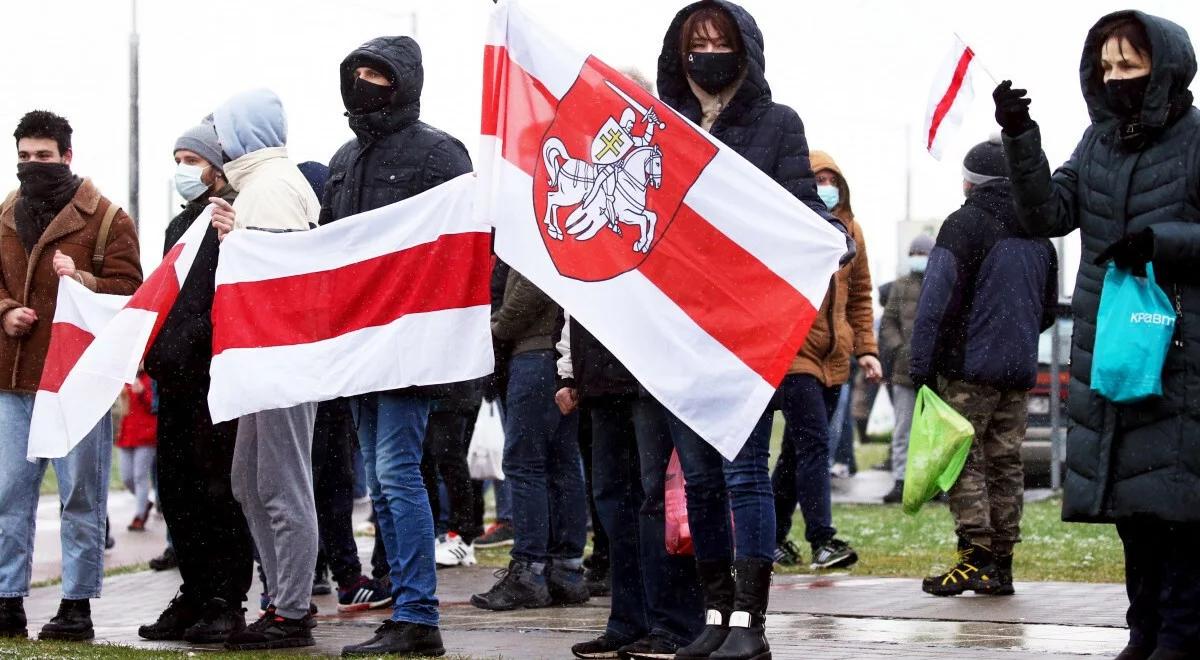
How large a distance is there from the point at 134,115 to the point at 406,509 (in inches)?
794

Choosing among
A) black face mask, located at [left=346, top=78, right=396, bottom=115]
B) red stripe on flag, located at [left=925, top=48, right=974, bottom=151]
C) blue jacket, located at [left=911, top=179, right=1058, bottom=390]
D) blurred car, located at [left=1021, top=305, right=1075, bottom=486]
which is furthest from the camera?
blurred car, located at [left=1021, top=305, right=1075, bottom=486]

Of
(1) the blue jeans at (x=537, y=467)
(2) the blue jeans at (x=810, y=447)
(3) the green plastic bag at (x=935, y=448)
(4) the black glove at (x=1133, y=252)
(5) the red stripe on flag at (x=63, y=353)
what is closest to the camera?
(4) the black glove at (x=1133, y=252)

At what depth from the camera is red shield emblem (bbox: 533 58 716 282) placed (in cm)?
632

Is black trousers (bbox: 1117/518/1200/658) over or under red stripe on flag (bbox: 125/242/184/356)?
under

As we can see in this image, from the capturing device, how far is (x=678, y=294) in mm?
6301

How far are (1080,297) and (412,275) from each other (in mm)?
2453

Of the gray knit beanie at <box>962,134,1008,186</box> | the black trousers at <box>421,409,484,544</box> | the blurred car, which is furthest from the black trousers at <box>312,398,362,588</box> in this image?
the blurred car

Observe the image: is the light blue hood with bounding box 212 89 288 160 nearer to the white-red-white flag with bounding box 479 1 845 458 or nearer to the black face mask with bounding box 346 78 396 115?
the black face mask with bounding box 346 78 396 115

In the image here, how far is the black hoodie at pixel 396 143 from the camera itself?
23.2ft

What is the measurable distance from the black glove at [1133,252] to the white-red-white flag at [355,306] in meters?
2.24

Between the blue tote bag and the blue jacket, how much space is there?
278 centimetres

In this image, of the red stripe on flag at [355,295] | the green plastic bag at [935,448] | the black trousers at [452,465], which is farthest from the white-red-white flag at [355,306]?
the black trousers at [452,465]

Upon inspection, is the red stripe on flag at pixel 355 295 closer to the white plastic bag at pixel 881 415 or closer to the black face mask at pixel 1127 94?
the black face mask at pixel 1127 94

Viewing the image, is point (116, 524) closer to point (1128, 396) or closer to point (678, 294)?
point (678, 294)
